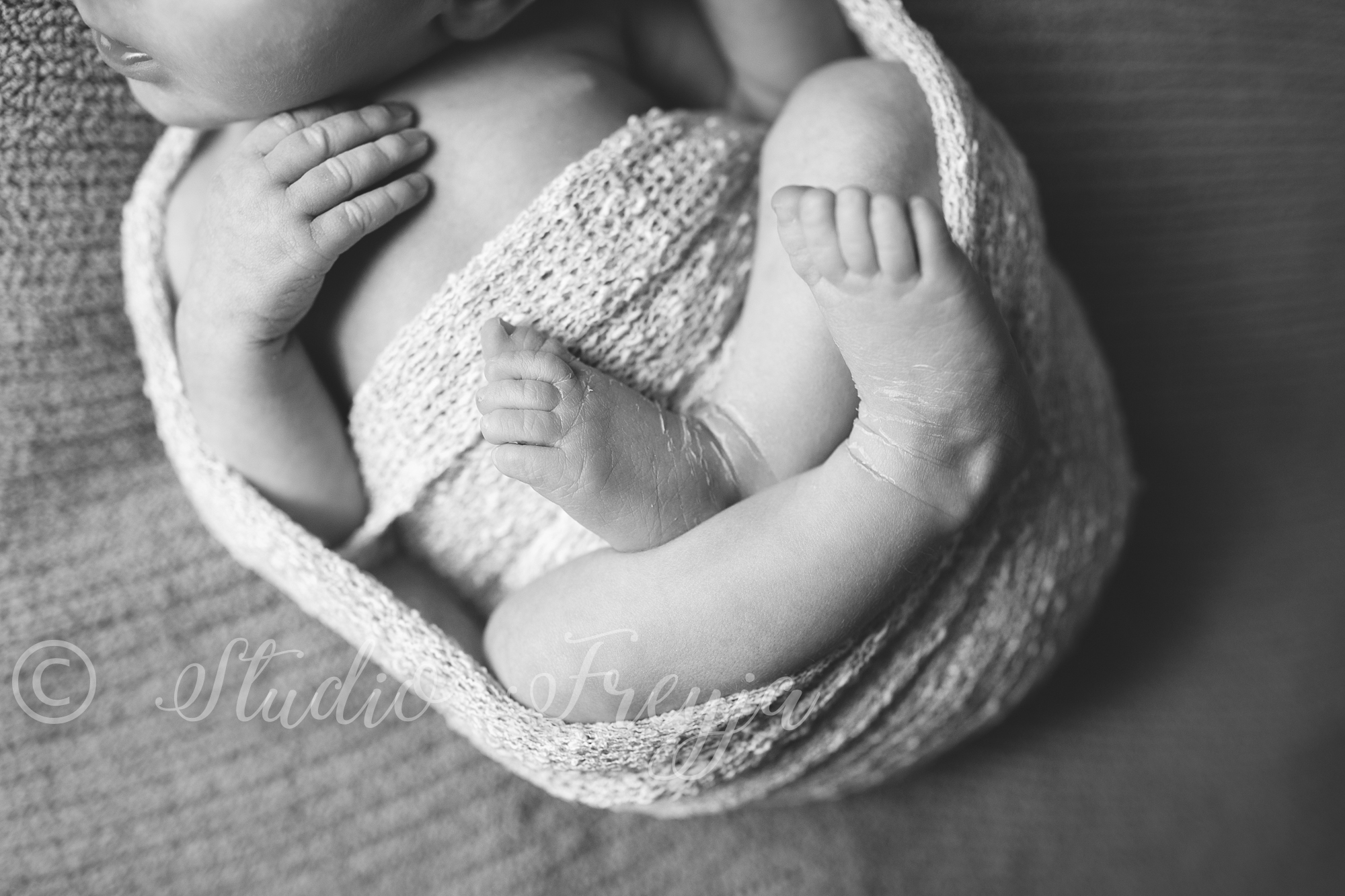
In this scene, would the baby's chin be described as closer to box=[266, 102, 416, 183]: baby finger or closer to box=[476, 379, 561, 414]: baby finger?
box=[266, 102, 416, 183]: baby finger

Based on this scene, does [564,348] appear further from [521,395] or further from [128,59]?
[128,59]

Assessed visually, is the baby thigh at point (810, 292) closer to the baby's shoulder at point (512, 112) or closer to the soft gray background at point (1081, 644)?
the baby's shoulder at point (512, 112)

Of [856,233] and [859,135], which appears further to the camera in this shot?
[859,135]

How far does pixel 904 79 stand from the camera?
26.0 inches

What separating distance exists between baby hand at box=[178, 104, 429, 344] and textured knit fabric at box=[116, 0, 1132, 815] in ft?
0.21

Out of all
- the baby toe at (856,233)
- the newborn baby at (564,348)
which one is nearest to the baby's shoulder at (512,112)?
the newborn baby at (564,348)

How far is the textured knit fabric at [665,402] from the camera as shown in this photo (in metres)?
0.62

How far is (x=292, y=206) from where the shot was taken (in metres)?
0.58

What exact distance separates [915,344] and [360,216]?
12.7 inches

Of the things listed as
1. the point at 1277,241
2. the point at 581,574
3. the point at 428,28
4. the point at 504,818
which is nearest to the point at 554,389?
the point at 581,574

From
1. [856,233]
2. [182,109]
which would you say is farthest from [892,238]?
[182,109]

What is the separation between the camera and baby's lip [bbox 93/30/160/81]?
1.88ft

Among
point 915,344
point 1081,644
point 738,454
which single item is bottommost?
point 1081,644

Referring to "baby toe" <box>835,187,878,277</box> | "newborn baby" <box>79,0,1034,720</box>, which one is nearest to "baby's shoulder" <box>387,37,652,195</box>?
"newborn baby" <box>79,0,1034,720</box>
